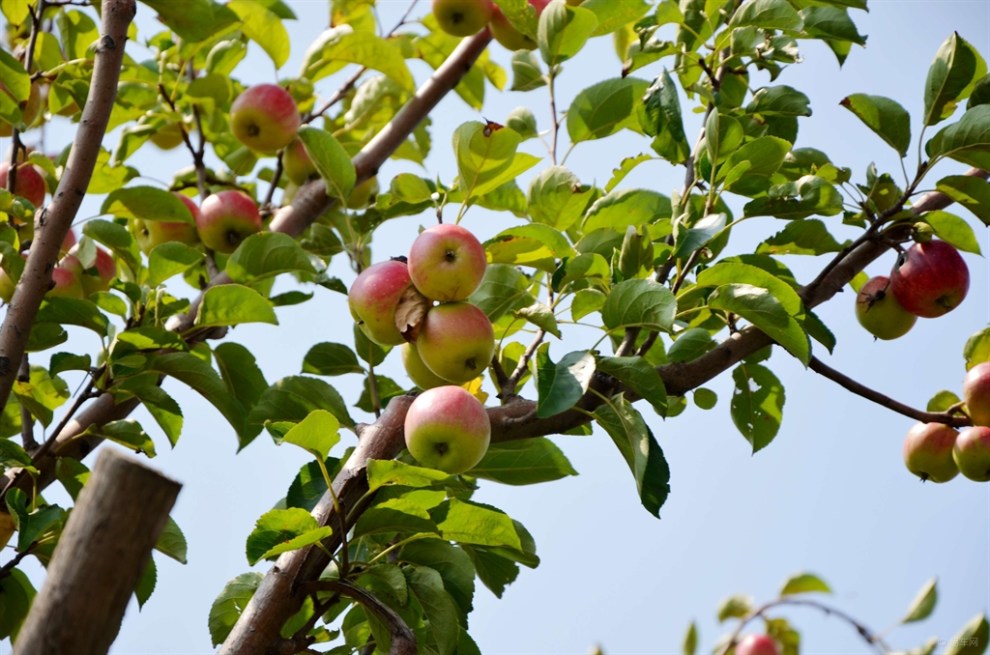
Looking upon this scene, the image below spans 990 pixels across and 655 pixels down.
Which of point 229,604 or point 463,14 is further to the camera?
point 463,14

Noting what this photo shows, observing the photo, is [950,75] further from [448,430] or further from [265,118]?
[265,118]

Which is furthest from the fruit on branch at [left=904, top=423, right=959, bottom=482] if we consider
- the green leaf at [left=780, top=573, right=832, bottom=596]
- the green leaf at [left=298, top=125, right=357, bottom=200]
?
the green leaf at [left=298, top=125, right=357, bottom=200]

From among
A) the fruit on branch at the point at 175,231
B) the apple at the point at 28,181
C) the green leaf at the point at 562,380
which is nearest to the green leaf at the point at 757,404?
the green leaf at the point at 562,380

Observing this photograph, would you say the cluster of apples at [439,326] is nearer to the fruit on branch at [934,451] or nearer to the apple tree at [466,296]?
the apple tree at [466,296]

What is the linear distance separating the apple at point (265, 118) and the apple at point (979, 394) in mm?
1467

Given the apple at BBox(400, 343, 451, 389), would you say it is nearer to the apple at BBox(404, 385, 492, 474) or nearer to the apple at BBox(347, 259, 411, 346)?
the apple at BBox(347, 259, 411, 346)

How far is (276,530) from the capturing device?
1391 millimetres

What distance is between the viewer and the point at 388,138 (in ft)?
8.09

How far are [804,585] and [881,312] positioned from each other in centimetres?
67

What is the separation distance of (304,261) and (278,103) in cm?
64

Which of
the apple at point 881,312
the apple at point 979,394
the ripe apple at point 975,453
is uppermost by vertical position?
the apple at point 881,312

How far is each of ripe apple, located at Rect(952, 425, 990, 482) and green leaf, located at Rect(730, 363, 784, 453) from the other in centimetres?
30

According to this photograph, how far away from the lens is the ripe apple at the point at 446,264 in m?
1.56

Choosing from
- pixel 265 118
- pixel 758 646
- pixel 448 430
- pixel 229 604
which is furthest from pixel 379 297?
pixel 758 646
